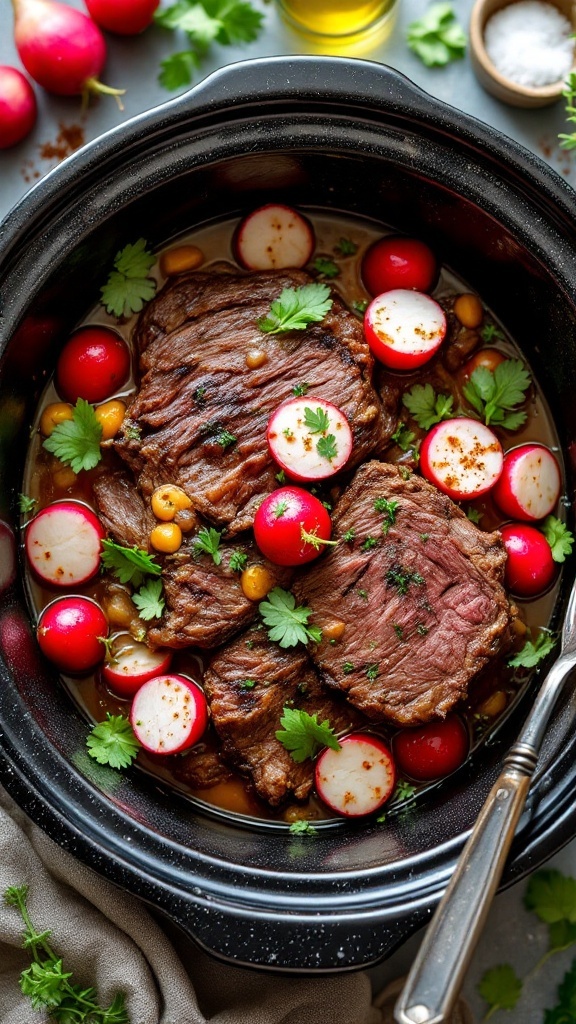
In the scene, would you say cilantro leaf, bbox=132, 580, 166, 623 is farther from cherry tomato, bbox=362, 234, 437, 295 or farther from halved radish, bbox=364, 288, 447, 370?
cherry tomato, bbox=362, 234, 437, 295

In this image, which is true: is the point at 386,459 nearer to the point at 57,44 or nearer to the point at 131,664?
the point at 131,664

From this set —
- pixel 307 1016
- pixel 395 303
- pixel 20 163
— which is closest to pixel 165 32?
pixel 20 163

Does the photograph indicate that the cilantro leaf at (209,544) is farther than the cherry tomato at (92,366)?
No

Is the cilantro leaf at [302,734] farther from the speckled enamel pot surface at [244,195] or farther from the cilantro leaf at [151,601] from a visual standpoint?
the cilantro leaf at [151,601]

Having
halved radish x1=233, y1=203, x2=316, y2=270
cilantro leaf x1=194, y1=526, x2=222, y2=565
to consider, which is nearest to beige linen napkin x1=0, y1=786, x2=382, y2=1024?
cilantro leaf x1=194, y1=526, x2=222, y2=565

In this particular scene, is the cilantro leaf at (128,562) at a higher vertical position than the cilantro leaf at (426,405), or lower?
lower

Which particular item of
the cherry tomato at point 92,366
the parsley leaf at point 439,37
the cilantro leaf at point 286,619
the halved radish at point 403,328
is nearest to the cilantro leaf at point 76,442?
the cherry tomato at point 92,366
